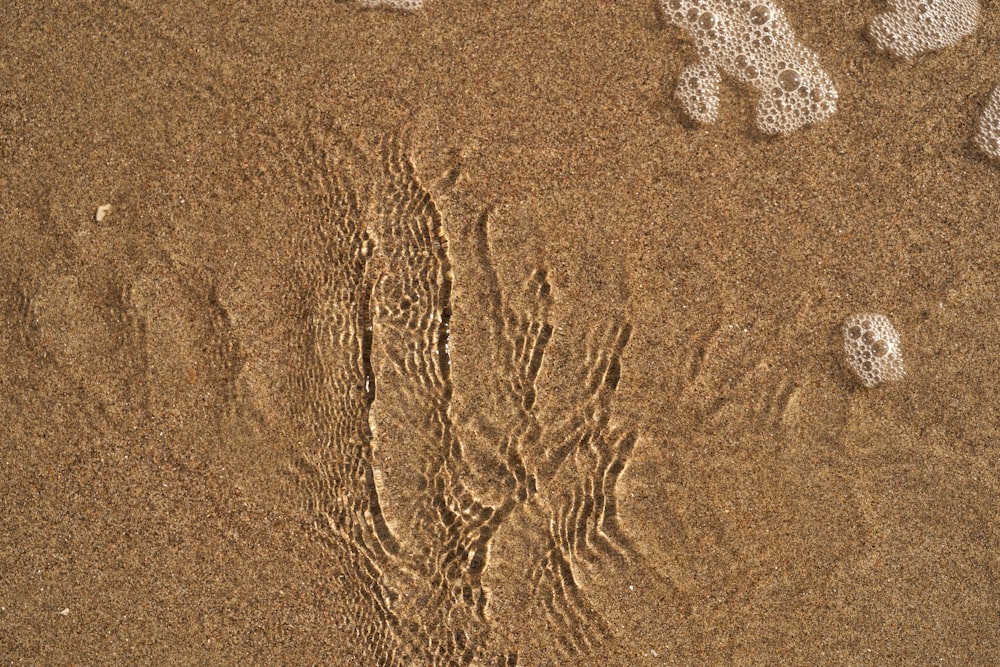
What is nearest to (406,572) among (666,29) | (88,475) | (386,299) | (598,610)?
(598,610)

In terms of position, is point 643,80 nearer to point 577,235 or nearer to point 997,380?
point 577,235

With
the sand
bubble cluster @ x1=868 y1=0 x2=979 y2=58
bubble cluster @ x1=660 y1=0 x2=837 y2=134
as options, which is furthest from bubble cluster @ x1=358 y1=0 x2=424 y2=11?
bubble cluster @ x1=868 y1=0 x2=979 y2=58

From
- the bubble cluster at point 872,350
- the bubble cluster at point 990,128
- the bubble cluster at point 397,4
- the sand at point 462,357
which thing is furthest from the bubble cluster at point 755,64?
the bubble cluster at point 397,4

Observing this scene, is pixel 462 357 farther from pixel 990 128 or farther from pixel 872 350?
pixel 990 128

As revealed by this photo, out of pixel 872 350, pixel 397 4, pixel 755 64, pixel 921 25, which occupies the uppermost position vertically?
pixel 921 25

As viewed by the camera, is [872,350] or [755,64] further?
[755,64]

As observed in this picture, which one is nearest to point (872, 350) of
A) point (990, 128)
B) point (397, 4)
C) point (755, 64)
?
point (990, 128)

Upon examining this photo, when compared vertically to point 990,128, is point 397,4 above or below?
below
